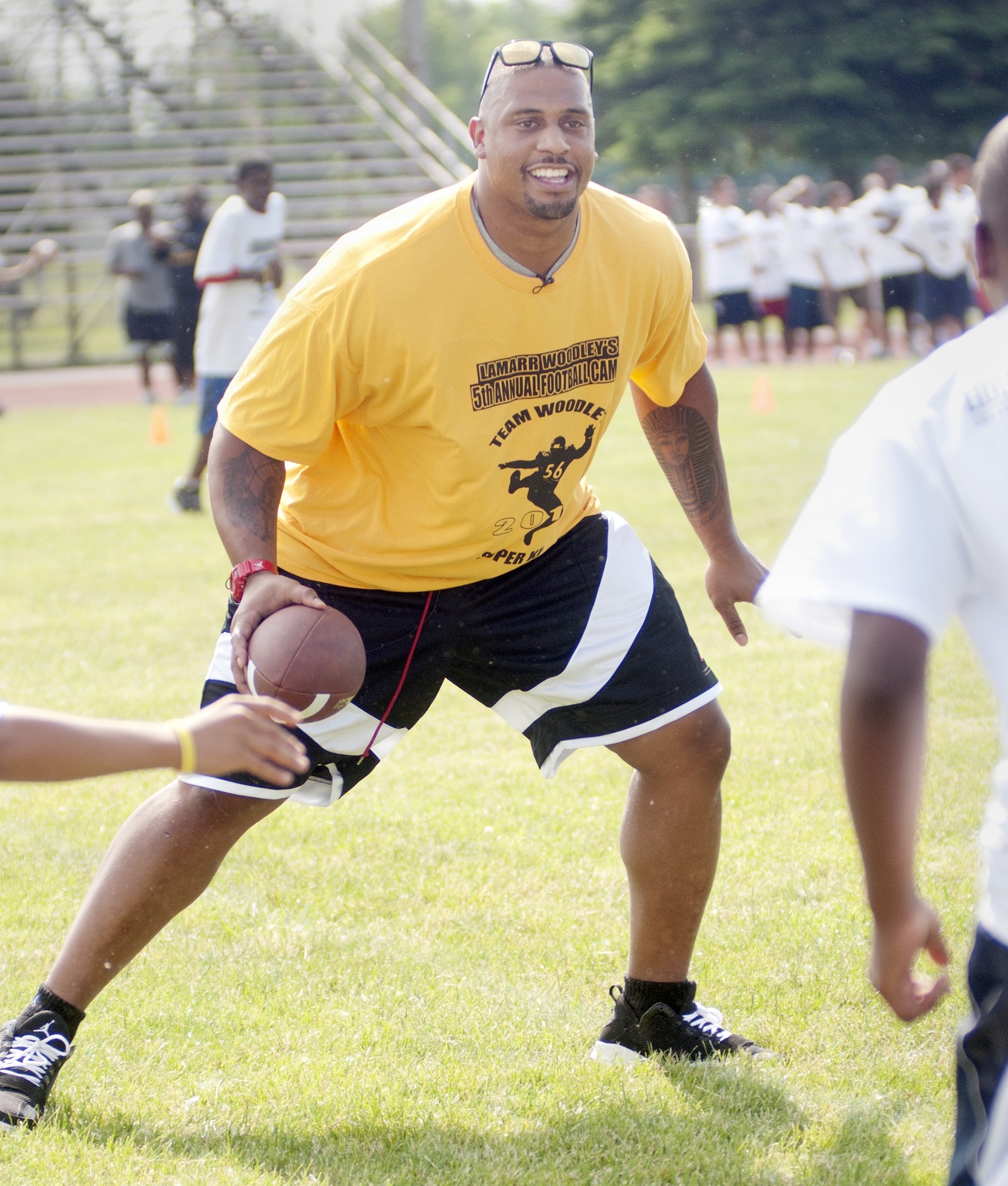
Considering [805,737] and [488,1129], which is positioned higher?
[488,1129]

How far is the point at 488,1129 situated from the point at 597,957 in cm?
91

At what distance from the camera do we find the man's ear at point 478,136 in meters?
3.33

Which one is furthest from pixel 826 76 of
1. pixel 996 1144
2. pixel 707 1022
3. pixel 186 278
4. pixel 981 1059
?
pixel 996 1144

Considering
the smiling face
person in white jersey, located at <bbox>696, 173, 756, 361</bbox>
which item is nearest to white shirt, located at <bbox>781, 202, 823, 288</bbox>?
person in white jersey, located at <bbox>696, 173, 756, 361</bbox>

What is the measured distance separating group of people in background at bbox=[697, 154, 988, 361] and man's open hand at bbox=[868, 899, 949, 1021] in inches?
780

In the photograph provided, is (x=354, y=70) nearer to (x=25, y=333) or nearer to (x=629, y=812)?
(x=25, y=333)

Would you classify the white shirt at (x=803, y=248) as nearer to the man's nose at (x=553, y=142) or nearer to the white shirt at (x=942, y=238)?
the white shirt at (x=942, y=238)

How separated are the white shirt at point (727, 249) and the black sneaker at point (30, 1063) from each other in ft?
62.6

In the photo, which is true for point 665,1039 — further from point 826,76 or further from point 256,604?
point 826,76

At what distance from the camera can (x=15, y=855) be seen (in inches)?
189

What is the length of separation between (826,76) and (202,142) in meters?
20.9

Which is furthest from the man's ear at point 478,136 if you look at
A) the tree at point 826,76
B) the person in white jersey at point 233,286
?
the tree at point 826,76

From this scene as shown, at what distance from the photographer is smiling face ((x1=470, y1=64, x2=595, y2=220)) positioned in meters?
3.20

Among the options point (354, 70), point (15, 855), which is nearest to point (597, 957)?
point (15, 855)
